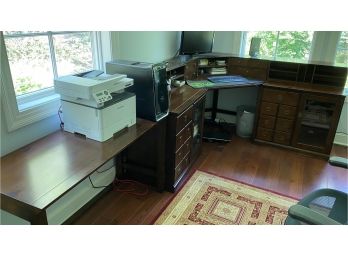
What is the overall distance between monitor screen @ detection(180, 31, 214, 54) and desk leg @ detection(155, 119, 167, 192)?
1.27 metres

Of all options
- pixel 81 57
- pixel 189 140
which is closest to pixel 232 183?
pixel 189 140

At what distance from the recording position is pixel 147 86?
2.02m

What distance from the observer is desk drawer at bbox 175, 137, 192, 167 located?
247cm

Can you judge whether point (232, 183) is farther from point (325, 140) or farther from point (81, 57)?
point (81, 57)

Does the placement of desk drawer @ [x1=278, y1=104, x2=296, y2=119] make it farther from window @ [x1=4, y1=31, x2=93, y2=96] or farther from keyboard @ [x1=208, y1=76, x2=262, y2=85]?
window @ [x1=4, y1=31, x2=93, y2=96]

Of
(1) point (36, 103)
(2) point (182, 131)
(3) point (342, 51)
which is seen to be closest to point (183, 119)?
(2) point (182, 131)

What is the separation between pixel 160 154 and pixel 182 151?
26cm

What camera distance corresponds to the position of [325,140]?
10.4 feet

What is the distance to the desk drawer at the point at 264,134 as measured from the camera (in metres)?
3.40

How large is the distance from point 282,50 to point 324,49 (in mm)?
486

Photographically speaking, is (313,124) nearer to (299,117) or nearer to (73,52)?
(299,117)

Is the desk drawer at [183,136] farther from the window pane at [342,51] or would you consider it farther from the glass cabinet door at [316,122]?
the window pane at [342,51]

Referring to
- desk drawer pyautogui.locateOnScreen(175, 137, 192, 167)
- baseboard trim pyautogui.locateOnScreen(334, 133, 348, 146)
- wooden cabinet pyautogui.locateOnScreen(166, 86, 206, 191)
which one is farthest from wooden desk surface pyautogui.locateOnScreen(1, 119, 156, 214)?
baseboard trim pyautogui.locateOnScreen(334, 133, 348, 146)
